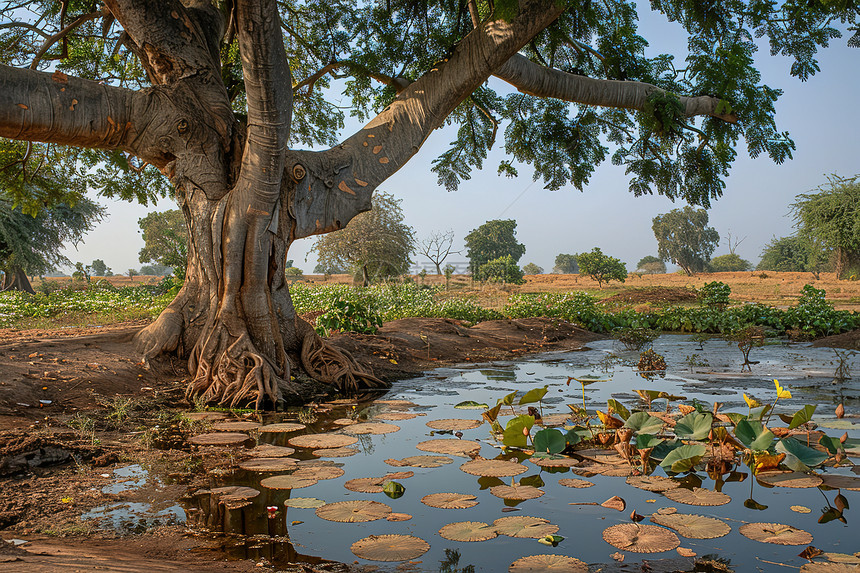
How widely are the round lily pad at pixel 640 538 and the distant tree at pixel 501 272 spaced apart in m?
34.1

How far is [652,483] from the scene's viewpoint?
296cm

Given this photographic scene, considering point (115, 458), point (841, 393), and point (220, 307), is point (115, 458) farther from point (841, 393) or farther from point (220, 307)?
point (841, 393)

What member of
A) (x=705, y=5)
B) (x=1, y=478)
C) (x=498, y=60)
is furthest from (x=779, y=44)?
(x=1, y=478)

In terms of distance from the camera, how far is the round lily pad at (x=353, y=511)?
8.29 ft

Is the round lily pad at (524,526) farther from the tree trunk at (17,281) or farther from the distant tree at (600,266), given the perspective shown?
the distant tree at (600,266)

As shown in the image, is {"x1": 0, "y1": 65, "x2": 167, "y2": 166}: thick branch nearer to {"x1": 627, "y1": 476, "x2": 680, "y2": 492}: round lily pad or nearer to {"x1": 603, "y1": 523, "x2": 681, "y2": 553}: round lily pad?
{"x1": 627, "y1": 476, "x2": 680, "y2": 492}: round lily pad

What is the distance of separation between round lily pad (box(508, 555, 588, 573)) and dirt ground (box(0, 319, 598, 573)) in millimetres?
642

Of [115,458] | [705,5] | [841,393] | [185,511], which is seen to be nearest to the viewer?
[185,511]

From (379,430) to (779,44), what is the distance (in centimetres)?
812

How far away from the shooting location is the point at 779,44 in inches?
324

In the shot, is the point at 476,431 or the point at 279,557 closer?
the point at 279,557

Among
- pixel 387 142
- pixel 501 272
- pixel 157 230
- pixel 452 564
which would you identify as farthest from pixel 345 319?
pixel 157 230

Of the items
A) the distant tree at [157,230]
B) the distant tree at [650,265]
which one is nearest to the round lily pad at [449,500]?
the distant tree at [157,230]

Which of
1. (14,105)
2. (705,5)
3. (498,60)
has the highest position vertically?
(705,5)
